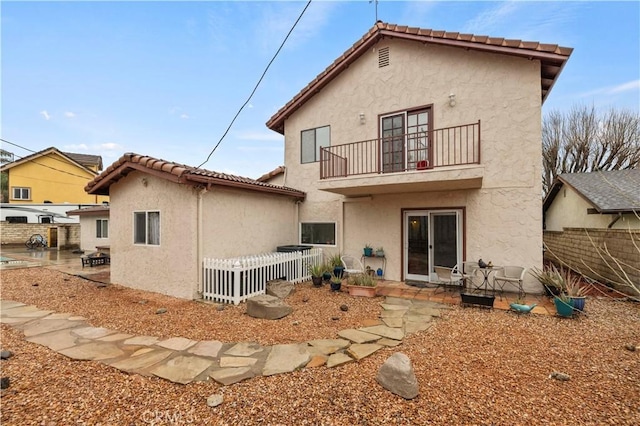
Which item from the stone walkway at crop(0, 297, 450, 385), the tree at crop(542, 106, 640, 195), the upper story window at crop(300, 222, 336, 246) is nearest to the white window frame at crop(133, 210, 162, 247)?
the stone walkway at crop(0, 297, 450, 385)

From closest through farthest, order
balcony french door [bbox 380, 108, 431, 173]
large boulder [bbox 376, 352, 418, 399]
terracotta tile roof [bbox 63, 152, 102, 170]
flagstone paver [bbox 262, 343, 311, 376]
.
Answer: large boulder [bbox 376, 352, 418, 399], flagstone paver [bbox 262, 343, 311, 376], balcony french door [bbox 380, 108, 431, 173], terracotta tile roof [bbox 63, 152, 102, 170]

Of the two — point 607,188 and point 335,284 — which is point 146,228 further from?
point 607,188

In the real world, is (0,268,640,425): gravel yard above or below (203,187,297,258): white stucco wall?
below

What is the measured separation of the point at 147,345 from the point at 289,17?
7610 mm

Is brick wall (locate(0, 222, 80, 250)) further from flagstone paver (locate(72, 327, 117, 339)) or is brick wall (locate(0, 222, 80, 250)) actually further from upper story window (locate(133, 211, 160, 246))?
flagstone paver (locate(72, 327, 117, 339))

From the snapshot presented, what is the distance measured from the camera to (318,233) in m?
10.9

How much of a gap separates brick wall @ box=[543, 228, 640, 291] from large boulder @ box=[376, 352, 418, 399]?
420 centimetres

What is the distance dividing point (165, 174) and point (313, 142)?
224 inches

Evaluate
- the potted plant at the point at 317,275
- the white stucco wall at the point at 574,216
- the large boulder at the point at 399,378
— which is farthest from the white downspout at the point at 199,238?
the white stucco wall at the point at 574,216

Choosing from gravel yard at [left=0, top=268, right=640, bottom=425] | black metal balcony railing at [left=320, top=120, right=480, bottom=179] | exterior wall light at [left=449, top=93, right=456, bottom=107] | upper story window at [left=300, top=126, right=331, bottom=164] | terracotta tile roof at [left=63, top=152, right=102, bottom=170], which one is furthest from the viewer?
terracotta tile roof at [left=63, top=152, right=102, bottom=170]

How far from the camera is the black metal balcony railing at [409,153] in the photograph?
8172 mm

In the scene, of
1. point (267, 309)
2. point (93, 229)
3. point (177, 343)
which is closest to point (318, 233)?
point (267, 309)

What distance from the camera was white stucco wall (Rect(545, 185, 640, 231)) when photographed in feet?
28.5

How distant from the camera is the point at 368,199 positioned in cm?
976
